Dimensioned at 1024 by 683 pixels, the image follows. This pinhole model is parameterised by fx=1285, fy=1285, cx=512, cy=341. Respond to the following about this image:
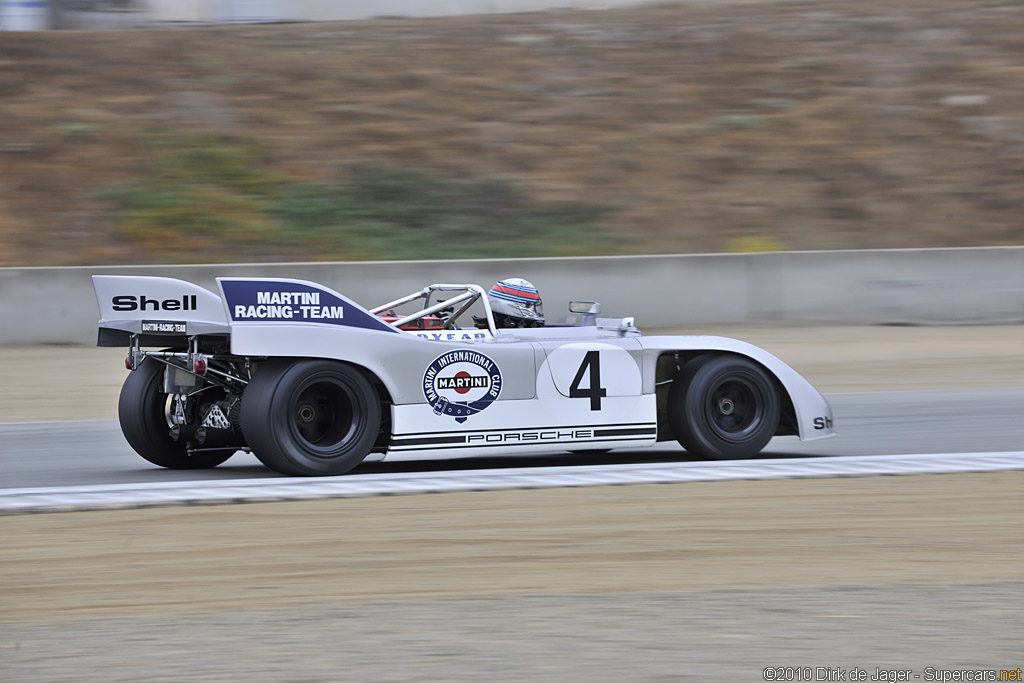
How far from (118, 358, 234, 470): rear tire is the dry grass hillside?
37.9ft

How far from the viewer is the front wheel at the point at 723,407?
8.89 metres

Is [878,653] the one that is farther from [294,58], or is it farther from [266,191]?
[294,58]

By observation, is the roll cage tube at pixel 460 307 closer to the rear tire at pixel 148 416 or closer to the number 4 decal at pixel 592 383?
the number 4 decal at pixel 592 383

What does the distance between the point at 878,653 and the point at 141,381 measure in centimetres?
564

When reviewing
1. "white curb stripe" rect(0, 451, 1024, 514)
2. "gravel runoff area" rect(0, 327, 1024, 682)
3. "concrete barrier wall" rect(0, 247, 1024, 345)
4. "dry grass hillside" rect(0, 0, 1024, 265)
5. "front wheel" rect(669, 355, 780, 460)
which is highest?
"dry grass hillside" rect(0, 0, 1024, 265)

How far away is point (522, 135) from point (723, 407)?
642 inches

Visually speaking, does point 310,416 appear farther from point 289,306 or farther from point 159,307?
point 159,307

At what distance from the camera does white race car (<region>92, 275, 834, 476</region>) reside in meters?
7.98

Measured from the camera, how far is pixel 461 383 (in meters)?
8.34

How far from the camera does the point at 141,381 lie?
28.3 ft

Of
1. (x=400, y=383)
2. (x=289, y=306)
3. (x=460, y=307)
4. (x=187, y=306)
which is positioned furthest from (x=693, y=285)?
(x=187, y=306)

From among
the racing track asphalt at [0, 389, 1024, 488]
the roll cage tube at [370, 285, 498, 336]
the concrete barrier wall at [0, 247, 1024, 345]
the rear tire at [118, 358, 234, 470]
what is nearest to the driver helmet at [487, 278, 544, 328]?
the roll cage tube at [370, 285, 498, 336]

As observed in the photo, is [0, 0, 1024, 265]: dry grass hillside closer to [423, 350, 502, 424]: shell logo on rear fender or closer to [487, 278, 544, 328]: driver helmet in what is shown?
[487, 278, 544, 328]: driver helmet

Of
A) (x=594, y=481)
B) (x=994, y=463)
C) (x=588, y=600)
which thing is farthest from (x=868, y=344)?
(x=588, y=600)
